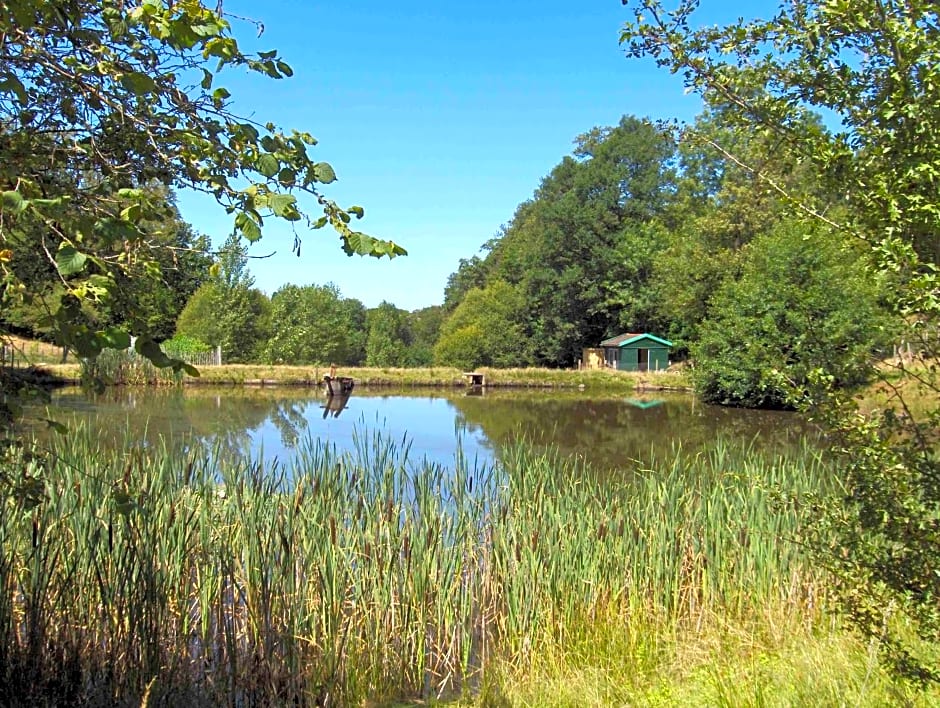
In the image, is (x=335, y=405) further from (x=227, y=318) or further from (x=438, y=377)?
(x=227, y=318)

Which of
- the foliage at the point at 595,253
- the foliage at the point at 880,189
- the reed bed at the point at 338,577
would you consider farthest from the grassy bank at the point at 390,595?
the foliage at the point at 595,253

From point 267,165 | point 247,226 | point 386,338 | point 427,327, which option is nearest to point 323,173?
point 267,165

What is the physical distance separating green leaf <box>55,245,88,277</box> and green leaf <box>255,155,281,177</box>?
1.51 feet

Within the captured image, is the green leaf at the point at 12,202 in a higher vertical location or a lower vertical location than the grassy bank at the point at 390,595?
higher

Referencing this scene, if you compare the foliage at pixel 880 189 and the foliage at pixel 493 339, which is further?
the foliage at pixel 493 339

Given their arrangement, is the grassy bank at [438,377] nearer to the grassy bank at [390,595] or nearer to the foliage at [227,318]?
the foliage at [227,318]

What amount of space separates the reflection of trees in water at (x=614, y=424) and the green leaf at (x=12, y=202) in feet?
36.4

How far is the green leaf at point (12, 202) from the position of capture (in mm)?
1363

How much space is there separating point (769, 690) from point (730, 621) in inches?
49.1

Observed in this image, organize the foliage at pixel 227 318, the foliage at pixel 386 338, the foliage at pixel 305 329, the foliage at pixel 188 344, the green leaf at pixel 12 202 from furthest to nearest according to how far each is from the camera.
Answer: the foliage at pixel 386 338 → the foliage at pixel 305 329 → the foliage at pixel 227 318 → the foliage at pixel 188 344 → the green leaf at pixel 12 202

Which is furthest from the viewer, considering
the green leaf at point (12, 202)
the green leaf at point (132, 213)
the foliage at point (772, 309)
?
the foliage at point (772, 309)

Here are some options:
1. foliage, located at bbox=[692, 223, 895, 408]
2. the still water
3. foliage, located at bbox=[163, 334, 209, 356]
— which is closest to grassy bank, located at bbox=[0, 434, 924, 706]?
the still water

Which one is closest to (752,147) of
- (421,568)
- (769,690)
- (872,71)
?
(872,71)

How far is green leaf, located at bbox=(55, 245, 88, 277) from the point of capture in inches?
55.3
